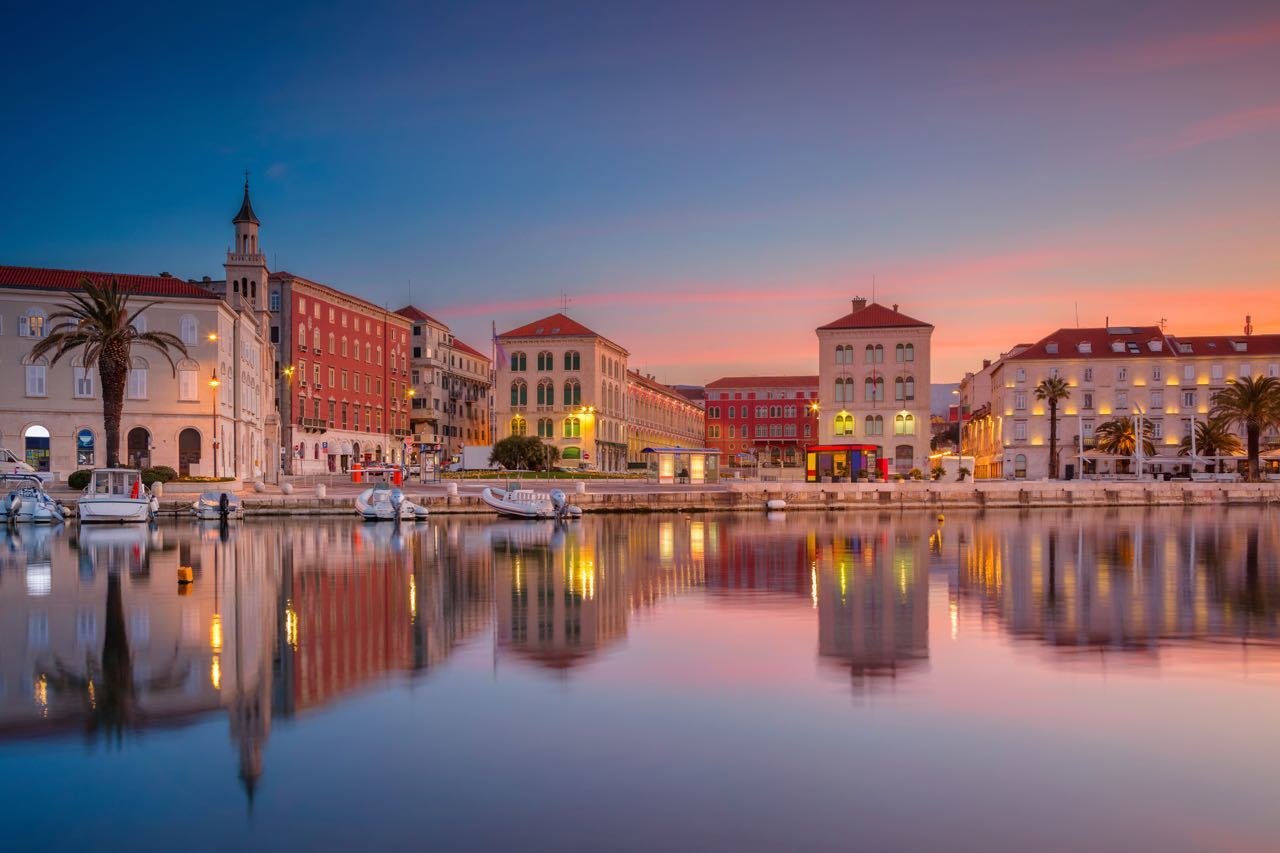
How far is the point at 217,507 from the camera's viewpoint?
52.0 m

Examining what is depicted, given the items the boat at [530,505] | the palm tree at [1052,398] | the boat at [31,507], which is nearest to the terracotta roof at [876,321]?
the palm tree at [1052,398]

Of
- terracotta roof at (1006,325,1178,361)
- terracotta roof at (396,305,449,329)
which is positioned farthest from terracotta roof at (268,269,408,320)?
terracotta roof at (1006,325,1178,361)

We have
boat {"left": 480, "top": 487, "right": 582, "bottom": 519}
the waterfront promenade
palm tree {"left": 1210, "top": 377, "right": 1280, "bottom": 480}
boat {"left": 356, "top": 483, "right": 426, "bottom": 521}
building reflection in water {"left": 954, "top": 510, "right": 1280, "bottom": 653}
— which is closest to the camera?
building reflection in water {"left": 954, "top": 510, "right": 1280, "bottom": 653}

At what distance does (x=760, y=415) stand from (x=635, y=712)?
168097 mm

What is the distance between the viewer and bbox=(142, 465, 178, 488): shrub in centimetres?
5528

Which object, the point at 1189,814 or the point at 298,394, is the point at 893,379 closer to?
the point at 298,394

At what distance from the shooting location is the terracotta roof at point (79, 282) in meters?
62.2

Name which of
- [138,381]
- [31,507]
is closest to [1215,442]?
[138,381]

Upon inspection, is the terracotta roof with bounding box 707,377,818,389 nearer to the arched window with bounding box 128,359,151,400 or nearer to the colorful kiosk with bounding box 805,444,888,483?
the colorful kiosk with bounding box 805,444,888,483

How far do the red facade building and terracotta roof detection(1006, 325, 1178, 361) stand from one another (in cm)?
6291

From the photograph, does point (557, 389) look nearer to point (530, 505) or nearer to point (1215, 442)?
point (530, 505)

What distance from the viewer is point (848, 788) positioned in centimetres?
995

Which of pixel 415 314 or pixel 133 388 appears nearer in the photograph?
pixel 133 388

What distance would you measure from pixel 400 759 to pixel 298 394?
86.2m
